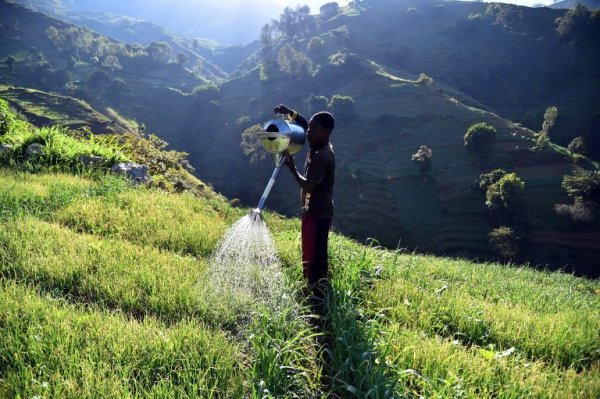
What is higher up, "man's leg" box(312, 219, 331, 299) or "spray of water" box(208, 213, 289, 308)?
"man's leg" box(312, 219, 331, 299)

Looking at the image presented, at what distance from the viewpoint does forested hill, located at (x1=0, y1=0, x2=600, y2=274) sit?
62.0 m

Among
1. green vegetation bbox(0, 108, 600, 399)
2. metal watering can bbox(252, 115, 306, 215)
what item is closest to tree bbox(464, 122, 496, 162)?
green vegetation bbox(0, 108, 600, 399)

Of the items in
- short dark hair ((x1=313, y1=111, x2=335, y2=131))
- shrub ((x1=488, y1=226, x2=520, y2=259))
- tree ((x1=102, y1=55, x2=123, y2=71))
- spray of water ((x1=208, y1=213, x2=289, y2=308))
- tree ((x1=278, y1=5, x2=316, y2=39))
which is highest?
tree ((x1=278, y1=5, x2=316, y2=39))

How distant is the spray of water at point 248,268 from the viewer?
5.08m

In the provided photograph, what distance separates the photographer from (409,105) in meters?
97.3

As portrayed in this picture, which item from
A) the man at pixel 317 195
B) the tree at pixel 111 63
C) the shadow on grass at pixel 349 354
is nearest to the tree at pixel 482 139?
the man at pixel 317 195

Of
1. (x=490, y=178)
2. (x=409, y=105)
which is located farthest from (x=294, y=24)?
(x=490, y=178)

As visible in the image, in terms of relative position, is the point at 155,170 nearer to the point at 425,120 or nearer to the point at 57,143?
the point at 57,143

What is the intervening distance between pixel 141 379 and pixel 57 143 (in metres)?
11.5

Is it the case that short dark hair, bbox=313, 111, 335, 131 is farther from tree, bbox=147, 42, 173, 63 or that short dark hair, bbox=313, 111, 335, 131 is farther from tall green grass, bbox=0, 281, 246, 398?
tree, bbox=147, 42, 173, 63

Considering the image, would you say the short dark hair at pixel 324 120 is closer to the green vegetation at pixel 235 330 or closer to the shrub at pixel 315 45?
the green vegetation at pixel 235 330

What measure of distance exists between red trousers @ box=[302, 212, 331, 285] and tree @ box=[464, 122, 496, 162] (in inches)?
3004

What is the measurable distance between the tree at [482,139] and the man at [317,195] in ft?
250

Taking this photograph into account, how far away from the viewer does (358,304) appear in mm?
5363
